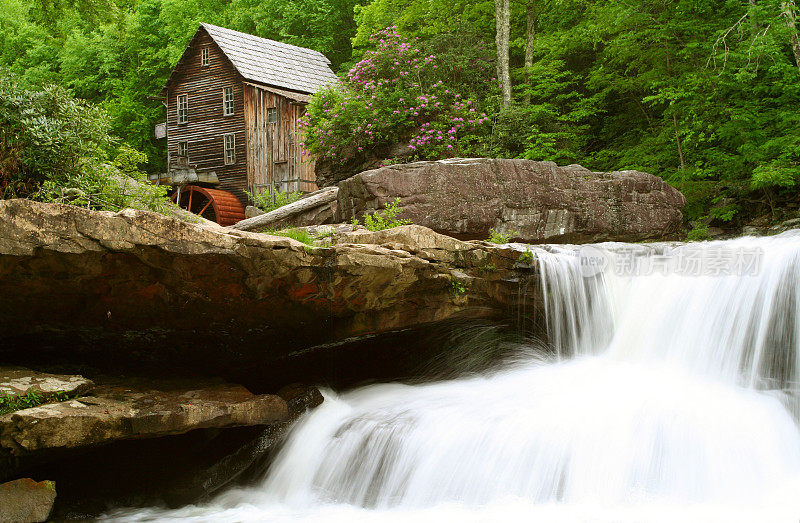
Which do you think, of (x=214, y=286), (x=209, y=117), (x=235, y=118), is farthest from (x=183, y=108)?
(x=214, y=286)

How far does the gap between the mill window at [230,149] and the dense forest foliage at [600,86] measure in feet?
26.9

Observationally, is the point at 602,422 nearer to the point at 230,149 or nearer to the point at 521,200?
the point at 521,200

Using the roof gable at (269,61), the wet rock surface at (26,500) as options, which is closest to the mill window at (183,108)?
the roof gable at (269,61)

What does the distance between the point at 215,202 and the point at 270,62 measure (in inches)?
258

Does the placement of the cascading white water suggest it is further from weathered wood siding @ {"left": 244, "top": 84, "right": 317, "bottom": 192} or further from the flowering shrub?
weathered wood siding @ {"left": 244, "top": 84, "right": 317, "bottom": 192}

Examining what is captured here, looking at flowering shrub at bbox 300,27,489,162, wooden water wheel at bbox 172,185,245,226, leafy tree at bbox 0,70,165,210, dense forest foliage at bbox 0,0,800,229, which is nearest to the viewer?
leafy tree at bbox 0,70,165,210

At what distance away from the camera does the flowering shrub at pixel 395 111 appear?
15008 millimetres

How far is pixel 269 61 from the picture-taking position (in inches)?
1011

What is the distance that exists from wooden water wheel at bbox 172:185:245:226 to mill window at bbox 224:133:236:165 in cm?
136

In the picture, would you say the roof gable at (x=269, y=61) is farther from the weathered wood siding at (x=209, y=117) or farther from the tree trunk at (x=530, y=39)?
the tree trunk at (x=530, y=39)

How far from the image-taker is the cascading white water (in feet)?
16.3

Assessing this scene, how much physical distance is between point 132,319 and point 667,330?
5558 mm

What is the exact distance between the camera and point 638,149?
14.8 m

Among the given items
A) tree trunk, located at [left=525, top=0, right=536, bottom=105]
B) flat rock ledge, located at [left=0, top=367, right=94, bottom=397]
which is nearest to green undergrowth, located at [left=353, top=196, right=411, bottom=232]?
flat rock ledge, located at [left=0, top=367, right=94, bottom=397]
